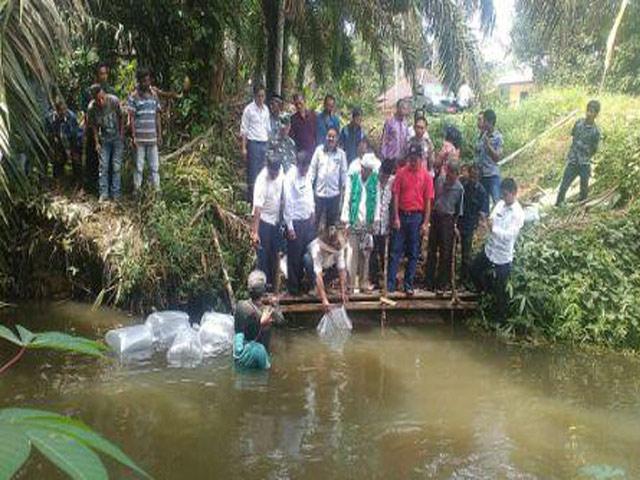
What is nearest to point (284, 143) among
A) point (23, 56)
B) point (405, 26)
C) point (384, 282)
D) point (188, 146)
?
point (188, 146)

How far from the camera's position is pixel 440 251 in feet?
29.7

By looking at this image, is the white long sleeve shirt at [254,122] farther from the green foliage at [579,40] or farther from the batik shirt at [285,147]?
the green foliage at [579,40]

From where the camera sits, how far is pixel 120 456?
2.99 ft

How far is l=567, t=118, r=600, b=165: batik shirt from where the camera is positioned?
9.89 metres

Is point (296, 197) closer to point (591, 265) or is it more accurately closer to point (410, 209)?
point (410, 209)

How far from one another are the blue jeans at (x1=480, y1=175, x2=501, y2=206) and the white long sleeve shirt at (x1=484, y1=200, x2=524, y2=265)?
112 centimetres

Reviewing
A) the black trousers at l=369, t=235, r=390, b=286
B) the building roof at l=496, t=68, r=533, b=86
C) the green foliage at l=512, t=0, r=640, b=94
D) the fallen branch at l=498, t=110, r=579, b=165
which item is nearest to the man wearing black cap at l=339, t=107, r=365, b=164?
the black trousers at l=369, t=235, r=390, b=286

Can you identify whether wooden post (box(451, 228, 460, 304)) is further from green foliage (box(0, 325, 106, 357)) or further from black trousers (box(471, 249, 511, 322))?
green foliage (box(0, 325, 106, 357))

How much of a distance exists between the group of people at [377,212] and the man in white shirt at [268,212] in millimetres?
11

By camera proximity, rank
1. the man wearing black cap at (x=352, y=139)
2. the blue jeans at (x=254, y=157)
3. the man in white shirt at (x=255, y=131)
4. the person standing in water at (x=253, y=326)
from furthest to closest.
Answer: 1. the man wearing black cap at (x=352, y=139)
2. the blue jeans at (x=254, y=157)
3. the man in white shirt at (x=255, y=131)
4. the person standing in water at (x=253, y=326)

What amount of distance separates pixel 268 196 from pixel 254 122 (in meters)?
1.75

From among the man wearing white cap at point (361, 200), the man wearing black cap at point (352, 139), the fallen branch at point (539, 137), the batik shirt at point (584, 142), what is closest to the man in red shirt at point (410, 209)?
the man wearing white cap at point (361, 200)

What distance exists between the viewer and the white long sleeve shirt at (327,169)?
8.52 metres

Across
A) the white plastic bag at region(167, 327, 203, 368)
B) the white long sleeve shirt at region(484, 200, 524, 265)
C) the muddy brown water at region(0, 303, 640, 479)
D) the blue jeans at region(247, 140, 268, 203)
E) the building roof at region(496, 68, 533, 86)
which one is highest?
the building roof at region(496, 68, 533, 86)
